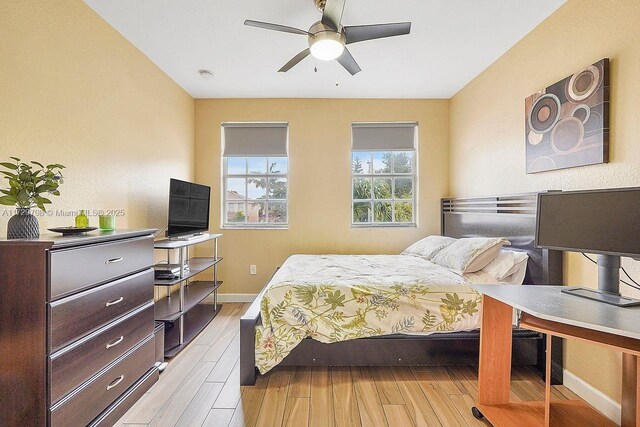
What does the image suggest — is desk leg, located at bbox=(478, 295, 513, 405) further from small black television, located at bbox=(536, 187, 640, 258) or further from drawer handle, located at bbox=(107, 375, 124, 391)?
drawer handle, located at bbox=(107, 375, 124, 391)

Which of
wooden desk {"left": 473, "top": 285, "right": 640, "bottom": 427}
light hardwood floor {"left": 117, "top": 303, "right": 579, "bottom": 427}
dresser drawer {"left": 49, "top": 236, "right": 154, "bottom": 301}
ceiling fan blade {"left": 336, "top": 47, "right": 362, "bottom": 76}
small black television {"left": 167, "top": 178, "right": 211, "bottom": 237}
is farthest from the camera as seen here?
small black television {"left": 167, "top": 178, "right": 211, "bottom": 237}

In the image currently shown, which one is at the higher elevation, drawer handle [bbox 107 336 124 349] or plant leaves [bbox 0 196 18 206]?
plant leaves [bbox 0 196 18 206]

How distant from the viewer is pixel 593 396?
1.91 m

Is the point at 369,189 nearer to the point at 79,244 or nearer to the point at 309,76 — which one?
the point at 309,76

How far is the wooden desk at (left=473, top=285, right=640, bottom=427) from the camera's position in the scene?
1.27m

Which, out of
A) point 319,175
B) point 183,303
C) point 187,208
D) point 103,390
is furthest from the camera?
point 319,175

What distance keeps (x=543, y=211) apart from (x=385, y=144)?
242cm

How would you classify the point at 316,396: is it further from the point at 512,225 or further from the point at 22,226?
the point at 512,225

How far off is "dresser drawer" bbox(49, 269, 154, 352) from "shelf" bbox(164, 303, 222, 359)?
772mm

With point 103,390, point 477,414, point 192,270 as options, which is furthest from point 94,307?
point 477,414

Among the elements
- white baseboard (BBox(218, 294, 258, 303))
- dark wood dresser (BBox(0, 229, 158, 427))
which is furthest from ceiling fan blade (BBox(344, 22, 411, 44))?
white baseboard (BBox(218, 294, 258, 303))

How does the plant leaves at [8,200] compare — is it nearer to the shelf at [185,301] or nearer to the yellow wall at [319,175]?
the shelf at [185,301]

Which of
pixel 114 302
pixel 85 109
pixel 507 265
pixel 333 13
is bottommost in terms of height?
pixel 114 302

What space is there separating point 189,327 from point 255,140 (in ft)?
7.74
